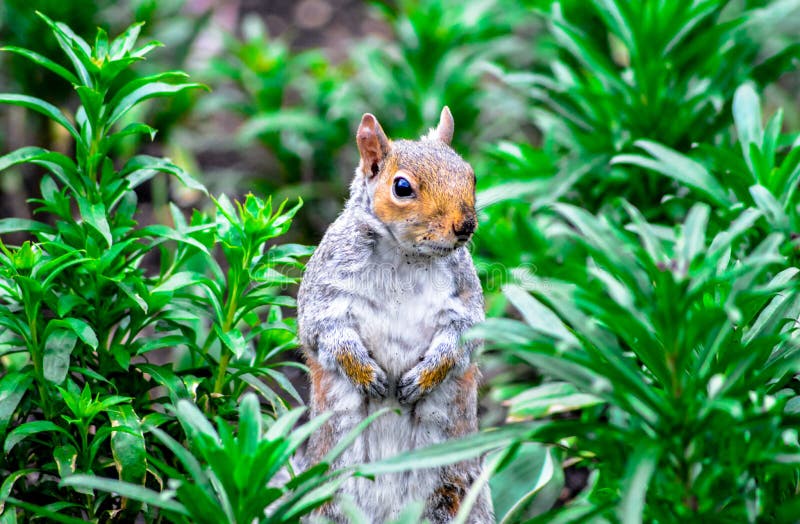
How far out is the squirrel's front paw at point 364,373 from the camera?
3516mm


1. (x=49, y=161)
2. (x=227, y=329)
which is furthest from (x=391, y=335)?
(x=49, y=161)

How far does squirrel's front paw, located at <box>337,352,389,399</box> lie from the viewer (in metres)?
3.52

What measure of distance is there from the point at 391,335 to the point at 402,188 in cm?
58

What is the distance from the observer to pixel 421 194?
135 inches

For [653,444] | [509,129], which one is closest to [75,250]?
[653,444]

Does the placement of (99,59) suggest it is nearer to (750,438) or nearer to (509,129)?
(750,438)

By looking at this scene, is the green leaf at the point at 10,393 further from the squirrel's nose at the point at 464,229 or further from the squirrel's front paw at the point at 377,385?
the squirrel's nose at the point at 464,229

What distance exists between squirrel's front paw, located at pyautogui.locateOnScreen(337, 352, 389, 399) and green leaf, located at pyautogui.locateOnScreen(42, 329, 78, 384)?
1006mm

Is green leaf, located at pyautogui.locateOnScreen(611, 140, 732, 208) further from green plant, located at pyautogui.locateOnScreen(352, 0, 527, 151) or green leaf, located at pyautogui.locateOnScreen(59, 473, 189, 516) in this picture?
green leaf, located at pyautogui.locateOnScreen(59, 473, 189, 516)

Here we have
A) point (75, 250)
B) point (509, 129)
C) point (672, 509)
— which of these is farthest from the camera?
point (509, 129)

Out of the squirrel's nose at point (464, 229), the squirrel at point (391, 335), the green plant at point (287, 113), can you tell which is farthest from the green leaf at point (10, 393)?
the green plant at point (287, 113)

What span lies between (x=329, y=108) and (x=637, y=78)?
2.60 meters

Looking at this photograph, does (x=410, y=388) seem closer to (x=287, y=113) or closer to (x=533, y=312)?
(x=533, y=312)

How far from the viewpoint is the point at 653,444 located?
2752mm
